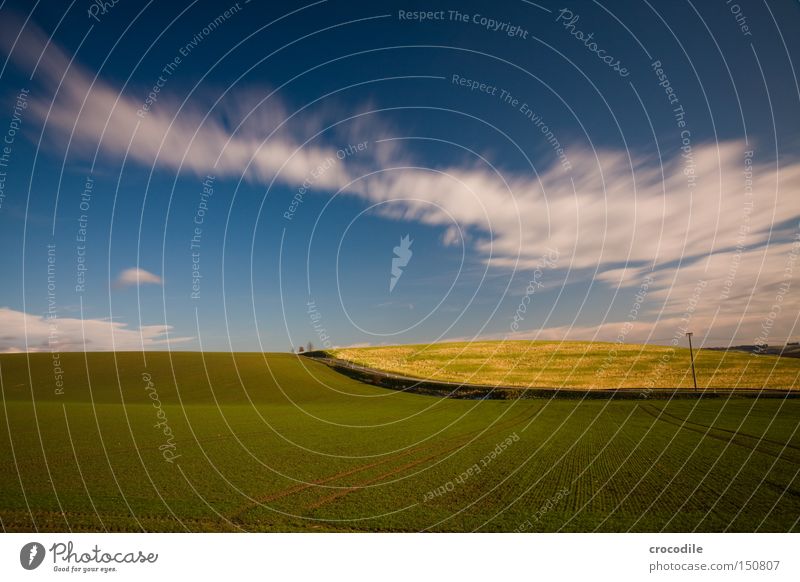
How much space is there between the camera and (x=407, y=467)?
22.2 m

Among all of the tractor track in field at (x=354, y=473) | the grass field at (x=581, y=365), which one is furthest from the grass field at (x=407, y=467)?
the grass field at (x=581, y=365)

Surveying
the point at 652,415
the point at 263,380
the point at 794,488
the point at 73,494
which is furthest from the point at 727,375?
the point at 73,494

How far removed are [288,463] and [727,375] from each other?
69.0m

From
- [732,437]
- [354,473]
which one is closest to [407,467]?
[354,473]

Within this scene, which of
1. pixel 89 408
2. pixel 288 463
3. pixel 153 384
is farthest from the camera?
pixel 153 384

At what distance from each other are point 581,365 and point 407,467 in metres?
62.8

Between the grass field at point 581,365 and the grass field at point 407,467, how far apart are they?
604 inches

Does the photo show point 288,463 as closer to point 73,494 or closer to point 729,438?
point 73,494

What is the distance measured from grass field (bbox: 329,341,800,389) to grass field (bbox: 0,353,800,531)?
50.4 ft

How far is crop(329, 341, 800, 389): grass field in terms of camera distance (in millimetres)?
60688

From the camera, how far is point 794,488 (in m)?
16.6

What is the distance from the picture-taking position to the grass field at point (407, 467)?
1462 cm

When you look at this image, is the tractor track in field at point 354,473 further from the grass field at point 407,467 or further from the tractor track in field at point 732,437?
the tractor track in field at point 732,437

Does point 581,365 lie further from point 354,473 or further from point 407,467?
point 354,473
